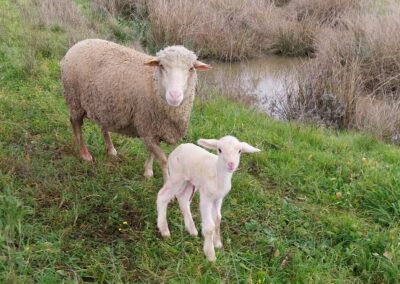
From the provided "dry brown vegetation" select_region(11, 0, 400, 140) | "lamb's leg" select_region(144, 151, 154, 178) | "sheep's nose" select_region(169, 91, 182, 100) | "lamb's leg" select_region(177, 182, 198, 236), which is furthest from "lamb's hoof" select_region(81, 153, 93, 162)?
"dry brown vegetation" select_region(11, 0, 400, 140)

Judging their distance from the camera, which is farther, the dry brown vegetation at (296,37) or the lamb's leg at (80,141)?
the dry brown vegetation at (296,37)

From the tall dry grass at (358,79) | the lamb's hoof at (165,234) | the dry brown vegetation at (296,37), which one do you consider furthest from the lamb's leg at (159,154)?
the tall dry grass at (358,79)

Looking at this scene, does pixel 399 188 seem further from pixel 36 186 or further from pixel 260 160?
pixel 36 186

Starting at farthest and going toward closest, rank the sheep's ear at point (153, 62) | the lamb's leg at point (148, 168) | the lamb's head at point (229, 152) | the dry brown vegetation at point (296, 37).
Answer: the dry brown vegetation at point (296, 37)
the lamb's leg at point (148, 168)
the sheep's ear at point (153, 62)
the lamb's head at point (229, 152)

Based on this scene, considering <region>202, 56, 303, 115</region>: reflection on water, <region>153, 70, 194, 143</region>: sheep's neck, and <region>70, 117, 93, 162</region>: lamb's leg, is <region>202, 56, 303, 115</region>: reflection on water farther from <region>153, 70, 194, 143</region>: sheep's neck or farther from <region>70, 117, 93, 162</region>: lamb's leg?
<region>153, 70, 194, 143</region>: sheep's neck

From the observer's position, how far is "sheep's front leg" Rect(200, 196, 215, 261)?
9.89 ft

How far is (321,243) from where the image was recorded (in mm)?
3488

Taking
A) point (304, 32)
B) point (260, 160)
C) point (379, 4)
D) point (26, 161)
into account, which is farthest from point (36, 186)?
point (379, 4)

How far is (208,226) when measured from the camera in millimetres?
3010

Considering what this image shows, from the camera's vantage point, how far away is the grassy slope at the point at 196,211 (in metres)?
3.01

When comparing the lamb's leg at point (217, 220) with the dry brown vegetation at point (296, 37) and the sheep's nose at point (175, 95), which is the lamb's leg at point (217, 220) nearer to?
the sheep's nose at point (175, 95)

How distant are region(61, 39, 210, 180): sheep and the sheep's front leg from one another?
0.85 m

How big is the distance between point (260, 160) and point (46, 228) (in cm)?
215

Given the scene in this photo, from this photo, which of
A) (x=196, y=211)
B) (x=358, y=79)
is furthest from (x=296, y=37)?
(x=196, y=211)
